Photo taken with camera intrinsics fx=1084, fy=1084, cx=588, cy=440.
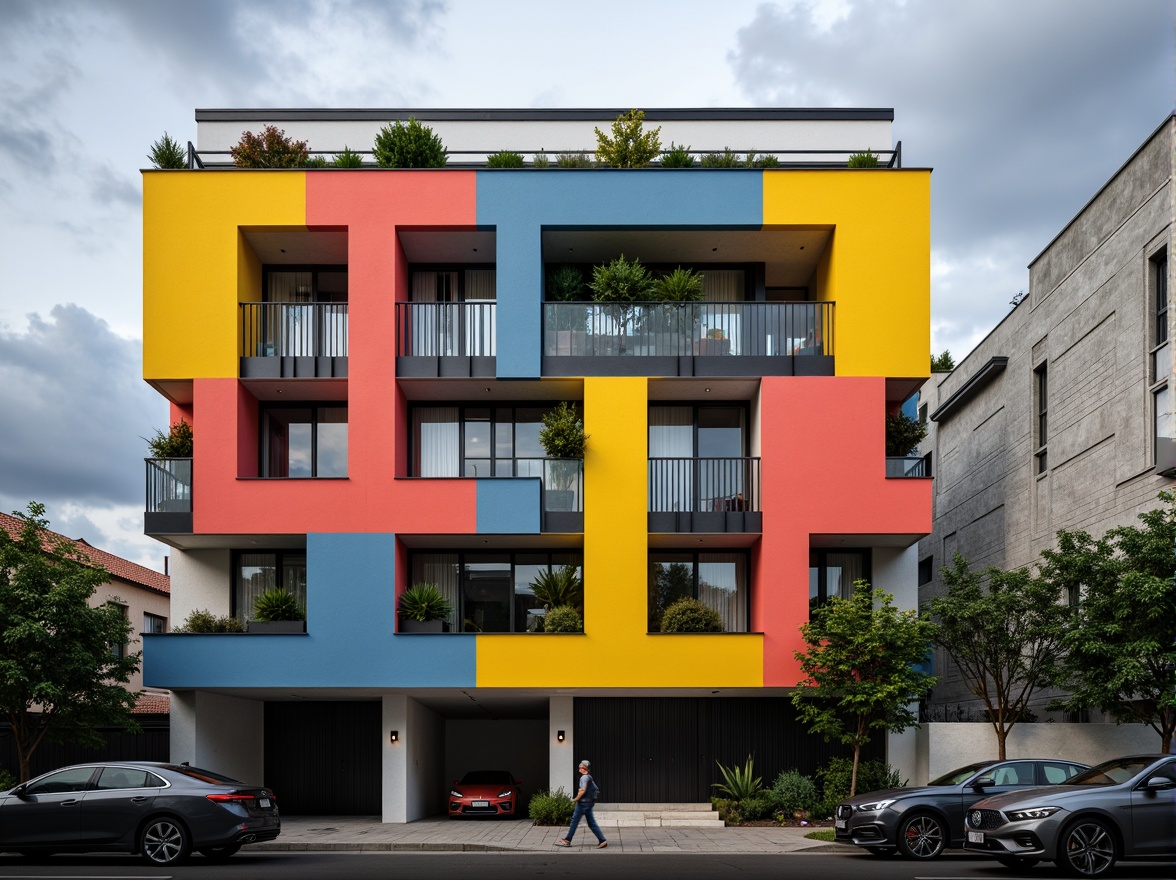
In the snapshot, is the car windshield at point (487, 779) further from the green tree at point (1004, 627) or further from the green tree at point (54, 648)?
the green tree at point (1004, 627)

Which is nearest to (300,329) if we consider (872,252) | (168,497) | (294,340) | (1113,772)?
(294,340)

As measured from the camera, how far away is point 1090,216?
2672 cm

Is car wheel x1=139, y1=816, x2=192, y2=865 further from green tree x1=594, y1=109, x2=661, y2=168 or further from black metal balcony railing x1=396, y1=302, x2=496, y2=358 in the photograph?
green tree x1=594, y1=109, x2=661, y2=168

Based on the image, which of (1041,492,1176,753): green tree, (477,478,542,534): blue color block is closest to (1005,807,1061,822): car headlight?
(1041,492,1176,753): green tree

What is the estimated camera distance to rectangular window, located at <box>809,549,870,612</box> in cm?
2528

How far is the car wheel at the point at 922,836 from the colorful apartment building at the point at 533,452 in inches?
232

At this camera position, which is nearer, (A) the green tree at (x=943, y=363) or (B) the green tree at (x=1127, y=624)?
(B) the green tree at (x=1127, y=624)

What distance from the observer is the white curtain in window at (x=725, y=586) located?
2538 centimetres

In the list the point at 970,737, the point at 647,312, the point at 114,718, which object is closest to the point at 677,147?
the point at 647,312

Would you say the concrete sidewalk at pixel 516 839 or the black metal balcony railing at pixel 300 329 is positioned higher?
the black metal balcony railing at pixel 300 329

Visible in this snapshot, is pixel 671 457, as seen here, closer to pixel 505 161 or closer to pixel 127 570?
pixel 505 161

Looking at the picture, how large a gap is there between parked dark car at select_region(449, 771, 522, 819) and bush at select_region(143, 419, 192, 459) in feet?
32.7

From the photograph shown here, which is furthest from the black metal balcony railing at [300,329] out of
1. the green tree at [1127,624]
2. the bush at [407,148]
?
the green tree at [1127,624]

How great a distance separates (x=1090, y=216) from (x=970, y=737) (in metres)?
13.1
